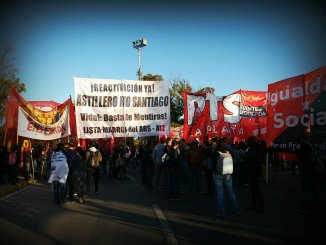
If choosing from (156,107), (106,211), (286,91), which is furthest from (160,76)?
(106,211)

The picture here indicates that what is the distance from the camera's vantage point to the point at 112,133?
46.6 feet

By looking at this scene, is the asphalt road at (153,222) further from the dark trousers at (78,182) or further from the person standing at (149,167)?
the person standing at (149,167)

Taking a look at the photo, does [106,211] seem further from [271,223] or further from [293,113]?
[293,113]

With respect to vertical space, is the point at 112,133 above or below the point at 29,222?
above

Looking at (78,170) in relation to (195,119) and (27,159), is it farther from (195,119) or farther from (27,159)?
(195,119)

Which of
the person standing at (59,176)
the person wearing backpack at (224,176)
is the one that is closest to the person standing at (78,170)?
the person standing at (59,176)

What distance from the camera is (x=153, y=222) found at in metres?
7.23

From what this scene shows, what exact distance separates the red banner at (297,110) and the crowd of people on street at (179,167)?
4.24 feet

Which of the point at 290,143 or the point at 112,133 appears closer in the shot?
the point at 290,143

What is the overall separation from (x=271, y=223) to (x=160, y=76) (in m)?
40.7

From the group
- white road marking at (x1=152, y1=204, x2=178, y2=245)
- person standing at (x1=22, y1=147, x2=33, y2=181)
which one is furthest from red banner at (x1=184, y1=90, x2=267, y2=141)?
white road marking at (x1=152, y1=204, x2=178, y2=245)

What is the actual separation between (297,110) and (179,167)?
435cm

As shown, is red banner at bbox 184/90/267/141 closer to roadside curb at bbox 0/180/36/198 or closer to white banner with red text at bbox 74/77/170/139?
white banner with red text at bbox 74/77/170/139

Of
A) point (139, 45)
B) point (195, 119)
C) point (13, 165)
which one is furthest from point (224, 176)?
point (139, 45)
